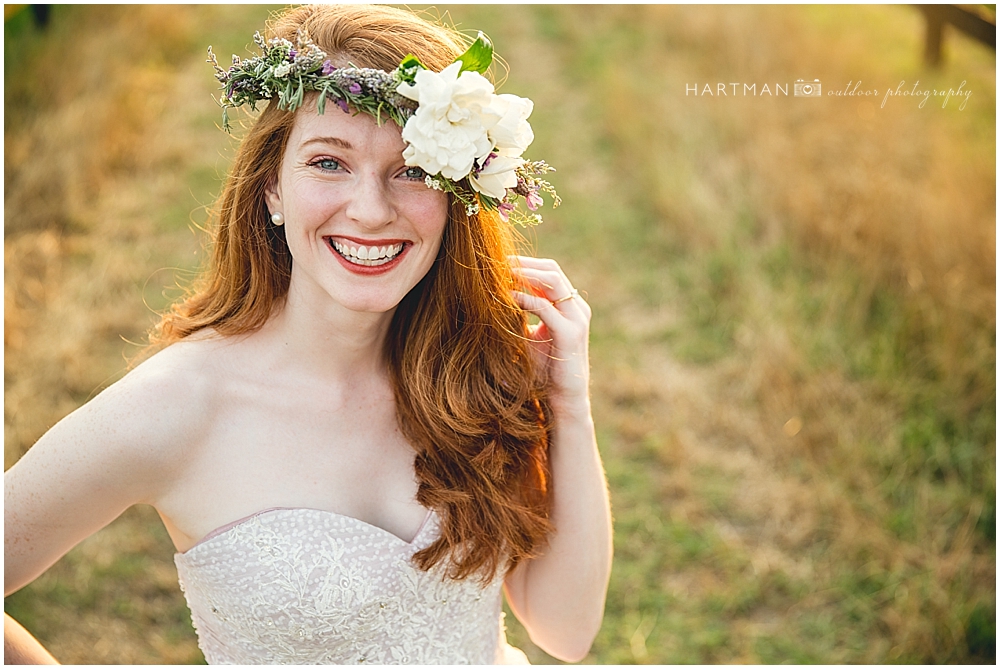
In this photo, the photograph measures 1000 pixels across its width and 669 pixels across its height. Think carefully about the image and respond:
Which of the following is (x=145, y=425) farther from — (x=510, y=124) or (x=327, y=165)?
(x=510, y=124)

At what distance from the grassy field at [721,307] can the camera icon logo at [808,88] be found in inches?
3.4

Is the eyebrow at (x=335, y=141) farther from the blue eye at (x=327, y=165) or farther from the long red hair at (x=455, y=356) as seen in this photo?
the long red hair at (x=455, y=356)

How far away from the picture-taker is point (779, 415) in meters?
4.40

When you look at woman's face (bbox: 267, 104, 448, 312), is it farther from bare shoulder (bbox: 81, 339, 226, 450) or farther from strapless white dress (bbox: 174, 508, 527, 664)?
strapless white dress (bbox: 174, 508, 527, 664)

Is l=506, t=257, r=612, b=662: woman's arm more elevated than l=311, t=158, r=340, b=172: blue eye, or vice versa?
l=311, t=158, r=340, b=172: blue eye

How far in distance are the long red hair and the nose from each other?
202mm

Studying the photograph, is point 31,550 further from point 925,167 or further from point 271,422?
point 925,167

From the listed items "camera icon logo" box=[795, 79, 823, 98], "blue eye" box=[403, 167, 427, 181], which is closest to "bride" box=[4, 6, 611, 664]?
"blue eye" box=[403, 167, 427, 181]

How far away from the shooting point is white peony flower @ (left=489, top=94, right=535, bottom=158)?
174cm

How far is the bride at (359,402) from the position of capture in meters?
1.80

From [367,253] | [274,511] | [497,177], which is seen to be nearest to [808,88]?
[497,177]

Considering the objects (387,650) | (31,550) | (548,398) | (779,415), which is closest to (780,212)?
(779,415)

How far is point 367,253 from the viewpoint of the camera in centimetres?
185

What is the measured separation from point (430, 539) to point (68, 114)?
5.71 meters
